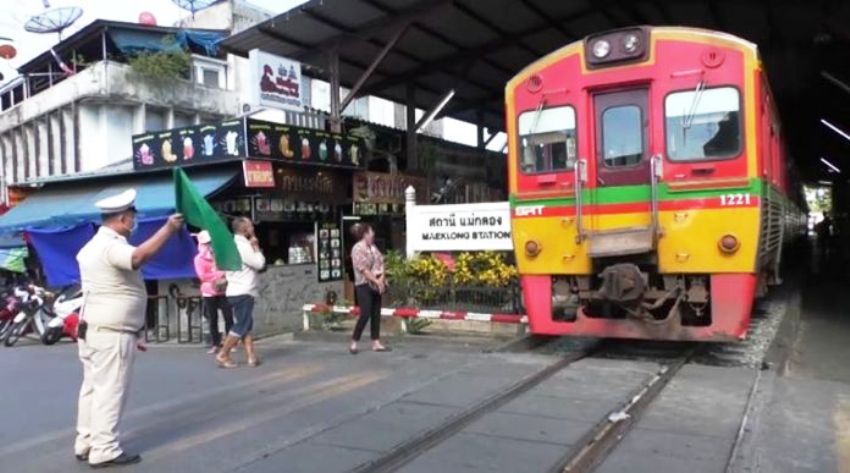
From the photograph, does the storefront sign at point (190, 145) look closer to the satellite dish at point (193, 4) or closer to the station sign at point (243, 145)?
the station sign at point (243, 145)

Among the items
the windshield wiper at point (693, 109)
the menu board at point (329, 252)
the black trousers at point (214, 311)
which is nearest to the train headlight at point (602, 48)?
the windshield wiper at point (693, 109)

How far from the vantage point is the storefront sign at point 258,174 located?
11.7 meters

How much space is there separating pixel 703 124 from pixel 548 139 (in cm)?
164

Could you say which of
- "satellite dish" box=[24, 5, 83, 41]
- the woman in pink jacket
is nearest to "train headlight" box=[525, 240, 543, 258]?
the woman in pink jacket

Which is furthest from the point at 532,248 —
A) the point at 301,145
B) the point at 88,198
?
the point at 88,198

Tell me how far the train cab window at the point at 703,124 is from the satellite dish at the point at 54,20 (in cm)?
2060

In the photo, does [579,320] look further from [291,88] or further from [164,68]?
[164,68]

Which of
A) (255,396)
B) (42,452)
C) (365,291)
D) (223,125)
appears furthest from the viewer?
(223,125)

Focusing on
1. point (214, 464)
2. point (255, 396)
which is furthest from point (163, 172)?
point (214, 464)

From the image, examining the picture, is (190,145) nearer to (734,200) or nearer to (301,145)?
(301,145)

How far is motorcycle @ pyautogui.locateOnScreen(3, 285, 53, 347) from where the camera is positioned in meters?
12.6

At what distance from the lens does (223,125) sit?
39.1 feet

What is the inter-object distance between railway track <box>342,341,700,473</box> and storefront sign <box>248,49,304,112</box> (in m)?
6.98

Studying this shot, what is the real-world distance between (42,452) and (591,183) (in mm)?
5717
